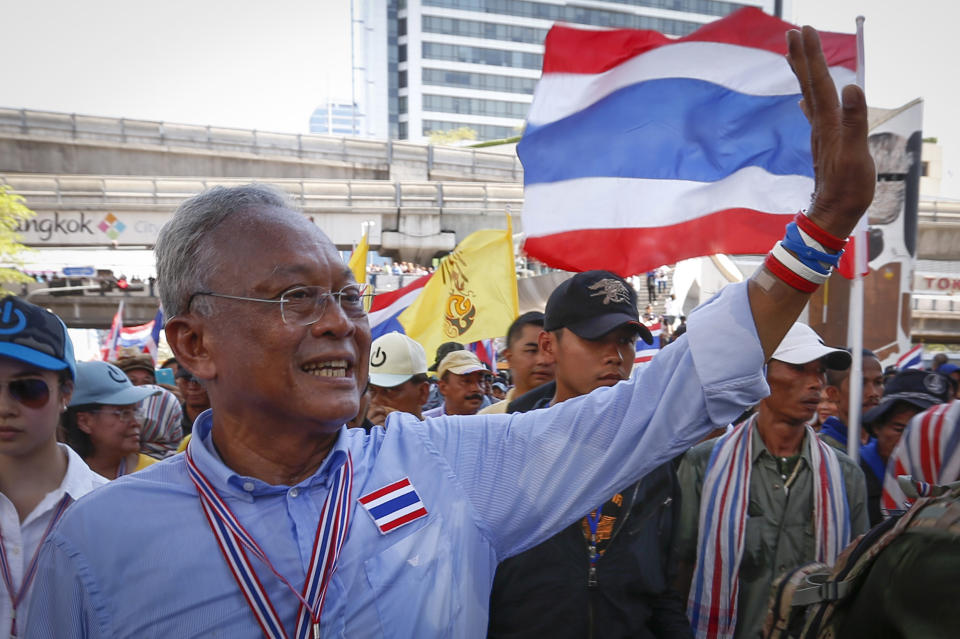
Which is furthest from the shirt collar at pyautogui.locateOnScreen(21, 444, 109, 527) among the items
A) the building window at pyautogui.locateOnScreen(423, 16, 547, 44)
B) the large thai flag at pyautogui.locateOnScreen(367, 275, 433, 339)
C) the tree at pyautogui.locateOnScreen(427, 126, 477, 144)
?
the building window at pyautogui.locateOnScreen(423, 16, 547, 44)

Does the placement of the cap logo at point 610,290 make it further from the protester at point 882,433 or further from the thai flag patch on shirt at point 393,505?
the protester at point 882,433

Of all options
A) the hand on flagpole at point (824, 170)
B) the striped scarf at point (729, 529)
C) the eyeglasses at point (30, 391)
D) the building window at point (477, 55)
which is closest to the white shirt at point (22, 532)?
the eyeglasses at point (30, 391)

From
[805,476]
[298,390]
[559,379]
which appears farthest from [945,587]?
[805,476]

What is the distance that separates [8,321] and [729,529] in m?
2.88

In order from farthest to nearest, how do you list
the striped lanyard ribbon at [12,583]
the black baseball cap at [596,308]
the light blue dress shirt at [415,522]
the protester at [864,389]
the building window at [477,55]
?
the building window at [477,55]
the protester at [864,389]
the black baseball cap at [596,308]
the striped lanyard ribbon at [12,583]
the light blue dress shirt at [415,522]

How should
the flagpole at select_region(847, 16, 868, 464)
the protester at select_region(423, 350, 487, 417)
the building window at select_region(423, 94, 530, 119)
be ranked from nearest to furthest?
1. the flagpole at select_region(847, 16, 868, 464)
2. the protester at select_region(423, 350, 487, 417)
3. the building window at select_region(423, 94, 530, 119)

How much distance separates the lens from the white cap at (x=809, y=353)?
12.0ft

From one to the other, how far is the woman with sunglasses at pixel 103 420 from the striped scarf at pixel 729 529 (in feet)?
9.32

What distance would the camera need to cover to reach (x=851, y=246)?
4.55 meters

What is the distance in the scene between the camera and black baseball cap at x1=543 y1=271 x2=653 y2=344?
3082 mm

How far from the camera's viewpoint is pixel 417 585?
163 centimetres

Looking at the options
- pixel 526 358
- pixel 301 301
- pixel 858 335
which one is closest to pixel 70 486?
pixel 301 301

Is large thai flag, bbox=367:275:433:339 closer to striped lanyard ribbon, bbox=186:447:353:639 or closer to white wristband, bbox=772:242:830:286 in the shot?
striped lanyard ribbon, bbox=186:447:353:639

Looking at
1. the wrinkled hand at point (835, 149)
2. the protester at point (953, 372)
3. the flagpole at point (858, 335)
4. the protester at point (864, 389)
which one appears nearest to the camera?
the wrinkled hand at point (835, 149)
